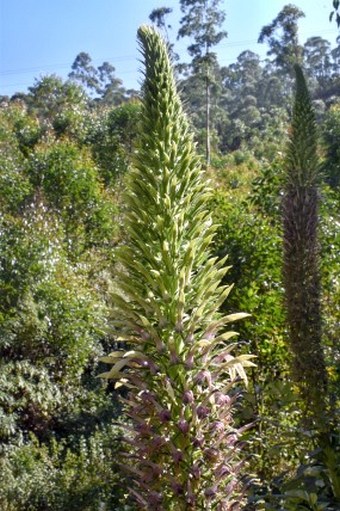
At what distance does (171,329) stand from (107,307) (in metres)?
2.41

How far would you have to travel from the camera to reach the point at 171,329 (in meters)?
1.84

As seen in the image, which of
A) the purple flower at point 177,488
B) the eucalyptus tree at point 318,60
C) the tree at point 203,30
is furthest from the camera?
the eucalyptus tree at point 318,60

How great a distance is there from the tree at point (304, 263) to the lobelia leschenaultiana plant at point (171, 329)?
47 cm

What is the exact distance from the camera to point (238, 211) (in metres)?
5.83

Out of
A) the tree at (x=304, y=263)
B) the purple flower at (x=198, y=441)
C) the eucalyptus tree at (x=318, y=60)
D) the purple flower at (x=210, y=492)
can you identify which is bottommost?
the purple flower at (x=210, y=492)

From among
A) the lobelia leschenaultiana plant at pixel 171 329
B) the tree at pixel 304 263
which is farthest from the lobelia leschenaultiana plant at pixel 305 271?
the lobelia leschenaultiana plant at pixel 171 329

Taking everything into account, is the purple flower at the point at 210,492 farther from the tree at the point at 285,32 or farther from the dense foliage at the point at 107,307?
the tree at the point at 285,32

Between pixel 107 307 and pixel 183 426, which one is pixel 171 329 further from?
pixel 107 307

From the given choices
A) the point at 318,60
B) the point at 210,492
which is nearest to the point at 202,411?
the point at 210,492

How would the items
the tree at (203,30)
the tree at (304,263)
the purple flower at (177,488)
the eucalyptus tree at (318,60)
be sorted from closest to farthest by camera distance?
1. the purple flower at (177,488)
2. the tree at (304,263)
3. the tree at (203,30)
4. the eucalyptus tree at (318,60)

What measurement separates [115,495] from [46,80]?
1552cm

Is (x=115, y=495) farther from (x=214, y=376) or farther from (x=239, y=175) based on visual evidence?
(x=239, y=175)

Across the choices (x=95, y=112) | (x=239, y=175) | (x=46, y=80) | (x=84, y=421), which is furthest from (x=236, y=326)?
(x=46, y=80)

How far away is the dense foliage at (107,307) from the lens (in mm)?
2375
